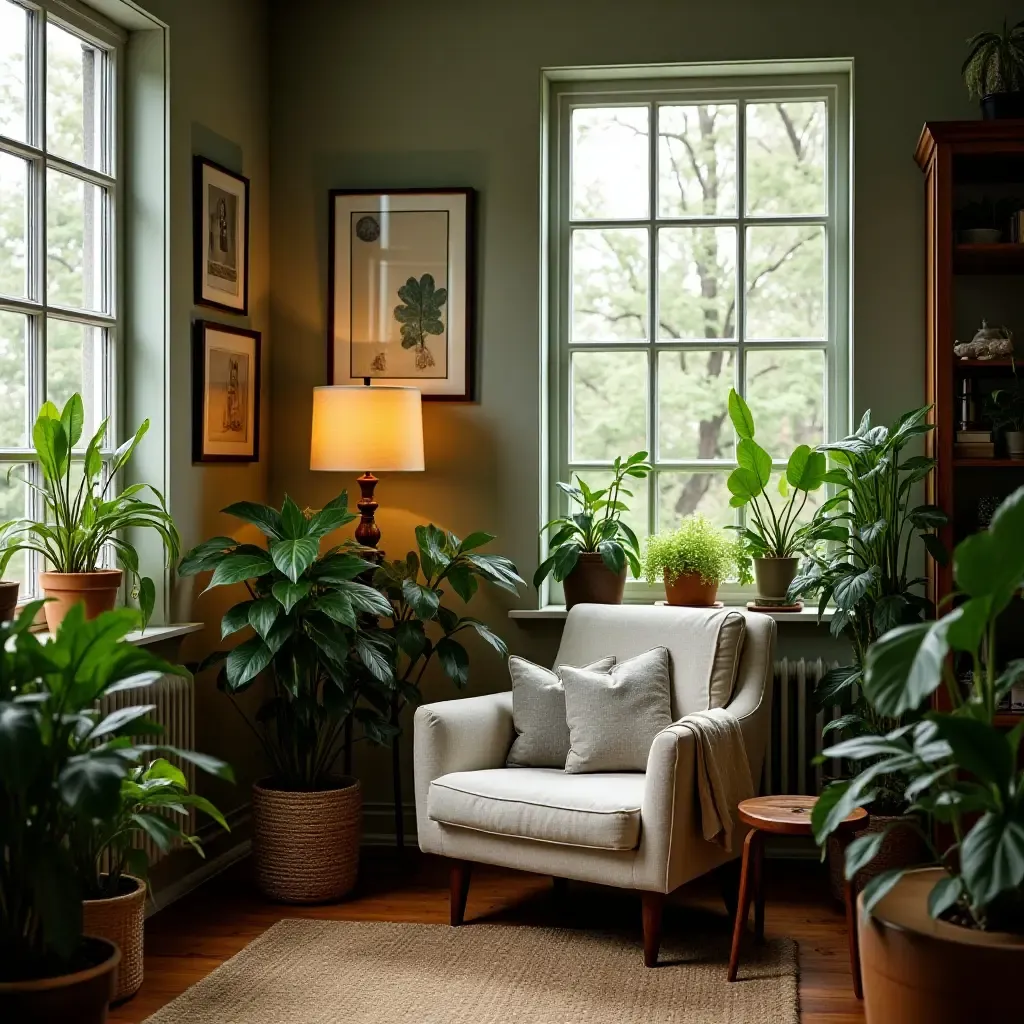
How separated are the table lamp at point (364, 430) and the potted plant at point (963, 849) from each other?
228 centimetres

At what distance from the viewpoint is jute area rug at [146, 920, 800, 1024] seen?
10.4 ft

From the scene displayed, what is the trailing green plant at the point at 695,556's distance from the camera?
14.6 feet

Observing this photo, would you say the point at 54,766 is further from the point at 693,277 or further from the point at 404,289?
the point at 693,277

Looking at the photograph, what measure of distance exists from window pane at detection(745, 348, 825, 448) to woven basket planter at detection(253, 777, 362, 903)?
6.39 feet

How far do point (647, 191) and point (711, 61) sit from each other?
0.49 meters

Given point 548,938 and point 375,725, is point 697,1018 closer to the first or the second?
point 548,938

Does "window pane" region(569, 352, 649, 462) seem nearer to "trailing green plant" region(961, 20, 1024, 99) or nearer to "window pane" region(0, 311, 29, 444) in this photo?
"trailing green plant" region(961, 20, 1024, 99)

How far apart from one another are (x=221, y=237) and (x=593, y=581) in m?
1.69

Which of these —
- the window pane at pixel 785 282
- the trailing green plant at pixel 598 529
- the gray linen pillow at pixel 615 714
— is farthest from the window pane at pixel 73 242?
the window pane at pixel 785 282

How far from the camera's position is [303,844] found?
4023 millimetres

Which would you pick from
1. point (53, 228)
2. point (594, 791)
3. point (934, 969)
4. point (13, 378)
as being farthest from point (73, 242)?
point (934, 969)

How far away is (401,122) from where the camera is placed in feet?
15.6

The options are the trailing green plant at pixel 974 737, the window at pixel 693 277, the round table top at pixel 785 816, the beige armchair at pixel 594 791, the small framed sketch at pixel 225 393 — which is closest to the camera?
the trailing green plant at pixel 974 737

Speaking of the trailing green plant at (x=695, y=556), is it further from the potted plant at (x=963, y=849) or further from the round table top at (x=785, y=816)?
the potted plant at (x=963, y=849)
